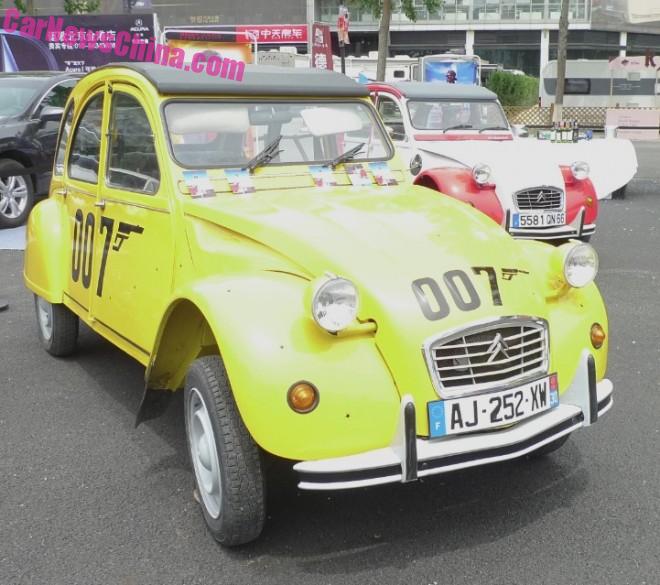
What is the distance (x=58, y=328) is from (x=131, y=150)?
5.29ft

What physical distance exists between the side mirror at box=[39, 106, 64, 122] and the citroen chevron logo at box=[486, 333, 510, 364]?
884 cm

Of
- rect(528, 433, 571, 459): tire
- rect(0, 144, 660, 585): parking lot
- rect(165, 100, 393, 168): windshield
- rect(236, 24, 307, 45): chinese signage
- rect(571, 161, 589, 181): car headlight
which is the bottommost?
rect(0, 144, 660, 585): parking lot

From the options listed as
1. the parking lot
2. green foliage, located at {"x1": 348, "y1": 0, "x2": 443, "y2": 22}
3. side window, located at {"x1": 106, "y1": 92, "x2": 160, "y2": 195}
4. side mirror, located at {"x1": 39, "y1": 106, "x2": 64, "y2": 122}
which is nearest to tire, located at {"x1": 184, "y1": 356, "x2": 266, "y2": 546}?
the parking lot

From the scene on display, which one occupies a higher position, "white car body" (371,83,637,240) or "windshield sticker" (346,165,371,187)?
"windshield sticker" (346,165,371,187)

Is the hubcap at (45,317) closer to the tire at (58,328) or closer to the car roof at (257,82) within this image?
the tire at (58,328)

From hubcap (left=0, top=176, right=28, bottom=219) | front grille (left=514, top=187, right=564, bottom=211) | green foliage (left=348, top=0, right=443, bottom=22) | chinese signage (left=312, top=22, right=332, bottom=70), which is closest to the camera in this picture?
front grille (left=514, top=187, right=564, bottom=211)

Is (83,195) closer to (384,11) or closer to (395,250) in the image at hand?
(395,250)

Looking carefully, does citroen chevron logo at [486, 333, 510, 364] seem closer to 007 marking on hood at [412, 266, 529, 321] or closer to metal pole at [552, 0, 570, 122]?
007 marking on hood at [412, 266, 529, 321]

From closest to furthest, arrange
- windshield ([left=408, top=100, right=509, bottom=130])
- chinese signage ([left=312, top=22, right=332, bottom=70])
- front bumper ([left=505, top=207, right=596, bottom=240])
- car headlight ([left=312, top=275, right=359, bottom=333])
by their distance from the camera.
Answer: car headlight ([left=312, top=275, right=359, bottom=333]) < front bumper ([left=505, top=207, right=596, bottom=240]) < windshield ([left=408, top=100, right=509, bottom=130]) < chinese signage ([left=312, top=22, right=332, bottom=70])

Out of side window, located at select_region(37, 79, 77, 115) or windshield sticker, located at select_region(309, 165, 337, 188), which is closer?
windshield sticker, located at select_region(309, 165, 337, 188)

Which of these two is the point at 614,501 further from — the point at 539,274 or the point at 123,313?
the point at 123,313

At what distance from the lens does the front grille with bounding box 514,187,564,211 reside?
7602mm

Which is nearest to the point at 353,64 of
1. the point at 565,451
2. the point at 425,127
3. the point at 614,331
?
the point at 425,127

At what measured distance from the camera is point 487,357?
2.89 m
